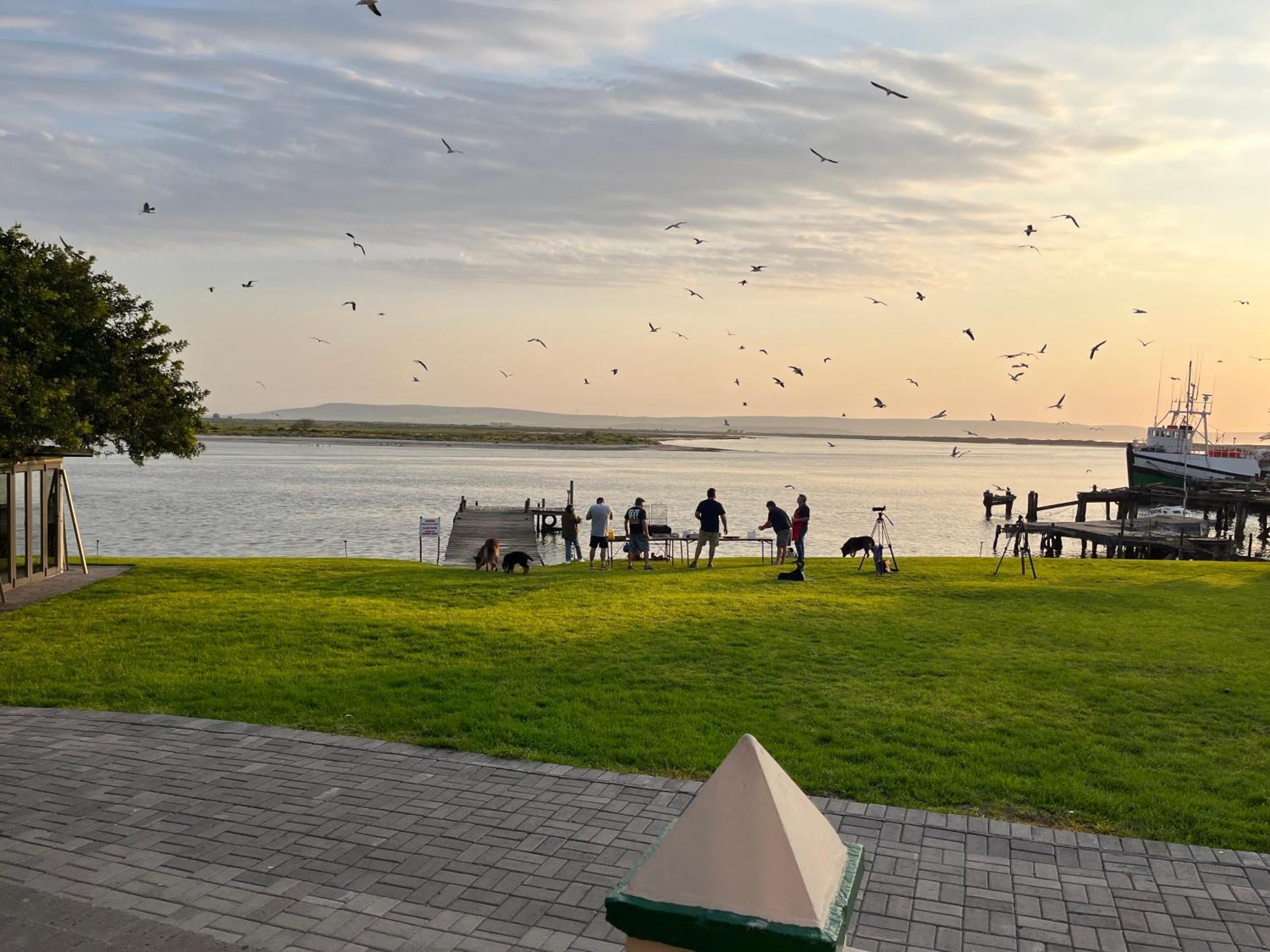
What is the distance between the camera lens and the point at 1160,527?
47.1 metres

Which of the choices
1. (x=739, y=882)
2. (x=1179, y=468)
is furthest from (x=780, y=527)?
(x=1179, y=468)

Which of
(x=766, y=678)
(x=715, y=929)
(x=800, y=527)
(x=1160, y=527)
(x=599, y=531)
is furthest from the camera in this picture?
(x=1160, y=527)

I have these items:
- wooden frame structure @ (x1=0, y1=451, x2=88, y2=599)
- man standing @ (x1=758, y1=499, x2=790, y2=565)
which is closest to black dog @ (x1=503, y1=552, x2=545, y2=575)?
man standing @ (x1=758, y1=499, x2=790, y2=565)

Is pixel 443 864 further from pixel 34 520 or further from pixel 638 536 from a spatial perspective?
pixel 638 536

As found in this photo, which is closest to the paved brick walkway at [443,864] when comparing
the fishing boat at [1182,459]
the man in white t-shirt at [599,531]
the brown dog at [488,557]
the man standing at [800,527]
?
the man standing at [800,527]

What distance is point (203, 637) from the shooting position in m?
13.2

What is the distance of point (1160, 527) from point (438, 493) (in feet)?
151

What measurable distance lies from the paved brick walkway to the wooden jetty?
87.6 ft

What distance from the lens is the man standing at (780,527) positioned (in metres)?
23.1

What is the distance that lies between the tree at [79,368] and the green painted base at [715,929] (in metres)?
A: 15.1

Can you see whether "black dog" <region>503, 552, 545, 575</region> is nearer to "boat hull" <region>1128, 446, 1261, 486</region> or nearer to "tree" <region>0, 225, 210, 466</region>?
"tree" <region>0, 225, 210, 466</region>

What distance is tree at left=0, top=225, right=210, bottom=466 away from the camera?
15.0 meters

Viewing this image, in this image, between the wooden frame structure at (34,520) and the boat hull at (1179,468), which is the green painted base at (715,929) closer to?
the wooden frame structure at (34,520)

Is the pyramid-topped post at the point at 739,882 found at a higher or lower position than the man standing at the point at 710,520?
higher
